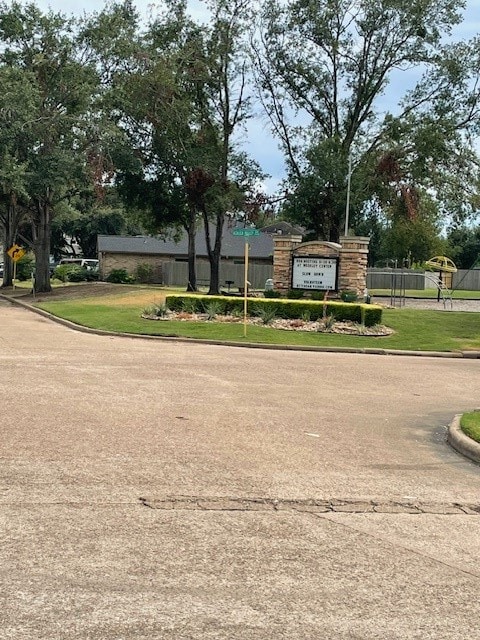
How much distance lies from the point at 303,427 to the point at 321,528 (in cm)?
379

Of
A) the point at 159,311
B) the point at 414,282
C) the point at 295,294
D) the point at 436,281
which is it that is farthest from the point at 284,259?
the point at 414,282

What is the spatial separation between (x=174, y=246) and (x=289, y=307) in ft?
117

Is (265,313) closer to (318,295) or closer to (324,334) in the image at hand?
(324,334)

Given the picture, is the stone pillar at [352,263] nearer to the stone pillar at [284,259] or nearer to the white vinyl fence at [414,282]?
the stone pillar at [284,259]

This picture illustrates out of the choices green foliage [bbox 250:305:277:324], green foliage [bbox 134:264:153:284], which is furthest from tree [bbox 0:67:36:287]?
green foliage [bbox 134:264:153:284]

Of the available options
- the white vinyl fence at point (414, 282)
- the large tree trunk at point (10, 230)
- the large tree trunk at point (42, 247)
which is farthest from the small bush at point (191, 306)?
the white vinyl fence at point (414, 282)

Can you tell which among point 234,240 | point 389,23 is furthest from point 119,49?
point 234,240

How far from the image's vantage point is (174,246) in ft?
196

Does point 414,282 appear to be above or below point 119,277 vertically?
above

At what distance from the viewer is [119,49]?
3647 centimetres

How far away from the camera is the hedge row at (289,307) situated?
24.3 meters

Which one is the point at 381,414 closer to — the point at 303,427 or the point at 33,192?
the point at 303,427

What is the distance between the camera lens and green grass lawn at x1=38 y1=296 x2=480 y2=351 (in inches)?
839

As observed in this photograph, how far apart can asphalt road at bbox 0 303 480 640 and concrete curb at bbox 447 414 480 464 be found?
5.1 inches
